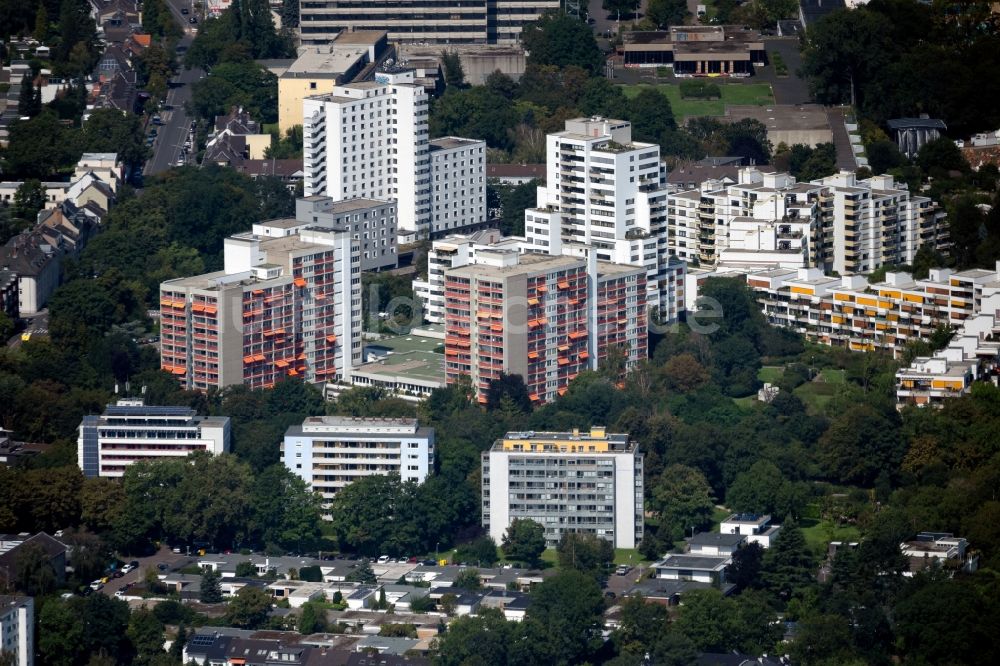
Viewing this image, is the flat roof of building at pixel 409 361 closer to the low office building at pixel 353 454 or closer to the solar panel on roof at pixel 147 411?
the low office building at pixel 353 454

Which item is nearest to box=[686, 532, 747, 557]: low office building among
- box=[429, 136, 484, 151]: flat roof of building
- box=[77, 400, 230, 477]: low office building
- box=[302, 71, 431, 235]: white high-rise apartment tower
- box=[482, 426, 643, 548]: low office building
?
box=[482, 426, 643, 548]: low office building

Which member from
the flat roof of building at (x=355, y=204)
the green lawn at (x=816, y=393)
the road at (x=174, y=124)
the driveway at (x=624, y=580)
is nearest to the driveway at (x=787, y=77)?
the road at (x=174, y=124)

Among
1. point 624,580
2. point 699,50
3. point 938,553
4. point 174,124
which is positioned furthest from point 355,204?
point 938,553

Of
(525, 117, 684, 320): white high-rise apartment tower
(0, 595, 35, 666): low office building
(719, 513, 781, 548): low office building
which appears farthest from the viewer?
(525, 117, 684, 320): white high-rise apartment tower

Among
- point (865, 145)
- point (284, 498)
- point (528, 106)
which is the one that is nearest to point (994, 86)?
point (865, 145)

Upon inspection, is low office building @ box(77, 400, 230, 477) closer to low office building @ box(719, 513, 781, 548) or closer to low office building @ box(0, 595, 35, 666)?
low office building @ box(0, 595, 35, 666)
